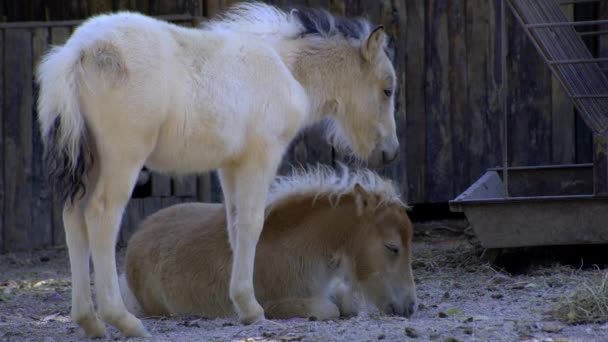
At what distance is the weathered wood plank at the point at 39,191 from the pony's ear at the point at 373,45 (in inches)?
170

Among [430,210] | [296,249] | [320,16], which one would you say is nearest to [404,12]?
[430,210]

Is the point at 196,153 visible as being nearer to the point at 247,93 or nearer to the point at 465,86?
the point at 247,93

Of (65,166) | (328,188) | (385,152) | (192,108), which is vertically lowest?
(328,188)

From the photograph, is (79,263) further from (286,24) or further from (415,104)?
(415,104)

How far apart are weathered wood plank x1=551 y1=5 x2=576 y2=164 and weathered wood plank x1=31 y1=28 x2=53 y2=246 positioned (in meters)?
4.90

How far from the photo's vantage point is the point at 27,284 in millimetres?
8367

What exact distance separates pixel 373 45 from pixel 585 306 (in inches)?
85.9

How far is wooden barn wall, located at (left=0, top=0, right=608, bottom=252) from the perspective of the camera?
977 cm

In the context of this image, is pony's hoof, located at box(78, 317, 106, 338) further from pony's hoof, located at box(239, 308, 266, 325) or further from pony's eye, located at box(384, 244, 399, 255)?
pony's eye, located at box(384, 244, 399, 255)

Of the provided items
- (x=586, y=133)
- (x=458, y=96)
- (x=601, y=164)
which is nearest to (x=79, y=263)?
(x=601, y=164)

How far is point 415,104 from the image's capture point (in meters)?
9.88

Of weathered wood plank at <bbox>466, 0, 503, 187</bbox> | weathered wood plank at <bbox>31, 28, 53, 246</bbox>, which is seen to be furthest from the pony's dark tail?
weathered wood plank at <bbox>466, 0, 503, 187</bbox>

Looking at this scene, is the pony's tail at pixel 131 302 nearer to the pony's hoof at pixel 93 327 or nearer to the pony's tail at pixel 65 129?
the pony's hoof at pixel 93 327

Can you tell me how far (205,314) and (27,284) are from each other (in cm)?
249
